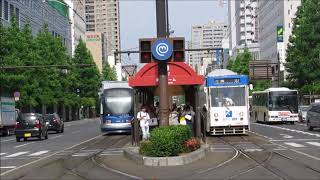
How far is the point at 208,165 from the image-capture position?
62.8 feet

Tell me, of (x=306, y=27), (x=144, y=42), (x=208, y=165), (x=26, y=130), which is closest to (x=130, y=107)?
(x=26, y=130)

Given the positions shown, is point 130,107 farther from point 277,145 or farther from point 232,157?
point 232,157

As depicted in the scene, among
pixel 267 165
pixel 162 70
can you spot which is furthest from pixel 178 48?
pixel 267 165

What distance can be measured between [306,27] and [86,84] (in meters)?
53.8

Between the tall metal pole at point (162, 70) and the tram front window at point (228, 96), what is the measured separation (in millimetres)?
13004

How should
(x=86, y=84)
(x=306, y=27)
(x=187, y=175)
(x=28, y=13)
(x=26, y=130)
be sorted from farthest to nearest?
(x=86, y=84), (x=28, y=13), (x=306, y=27), (x=26, y=130), (x=187, y=175)

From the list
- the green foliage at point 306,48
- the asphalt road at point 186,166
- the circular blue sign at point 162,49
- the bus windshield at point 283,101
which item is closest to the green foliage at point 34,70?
the bus windshield at point 283,101

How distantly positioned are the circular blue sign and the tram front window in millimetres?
13821

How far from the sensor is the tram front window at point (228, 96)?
117 feet

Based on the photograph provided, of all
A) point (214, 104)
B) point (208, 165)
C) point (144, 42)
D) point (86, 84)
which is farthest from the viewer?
point (86, 84)

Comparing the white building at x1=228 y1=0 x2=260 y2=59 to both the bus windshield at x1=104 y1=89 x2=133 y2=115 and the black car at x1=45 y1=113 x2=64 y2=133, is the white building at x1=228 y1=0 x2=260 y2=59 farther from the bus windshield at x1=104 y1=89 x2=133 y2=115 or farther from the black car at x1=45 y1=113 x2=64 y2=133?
the bus windshield at x1=104 y1=89 x2=133 y2=115

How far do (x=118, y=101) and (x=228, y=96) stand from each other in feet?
33.9

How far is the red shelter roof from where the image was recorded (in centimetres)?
2628

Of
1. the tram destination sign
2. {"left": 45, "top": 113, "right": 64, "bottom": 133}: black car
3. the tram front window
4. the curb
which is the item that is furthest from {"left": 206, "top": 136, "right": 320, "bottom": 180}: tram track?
{"left": 45, "top": 113, "right": 64, "bottom": 133}: black car
